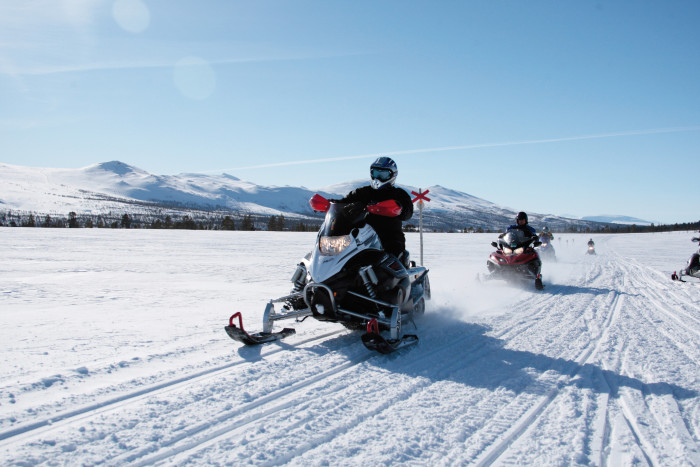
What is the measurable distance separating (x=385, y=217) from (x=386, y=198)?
0.23m

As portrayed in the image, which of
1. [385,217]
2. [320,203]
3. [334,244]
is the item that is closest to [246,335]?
[334,244]

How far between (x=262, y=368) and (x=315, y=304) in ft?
2.92

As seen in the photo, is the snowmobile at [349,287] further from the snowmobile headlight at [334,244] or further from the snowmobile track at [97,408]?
the snowmobile track at [97,408]

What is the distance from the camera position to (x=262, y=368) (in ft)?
12.4

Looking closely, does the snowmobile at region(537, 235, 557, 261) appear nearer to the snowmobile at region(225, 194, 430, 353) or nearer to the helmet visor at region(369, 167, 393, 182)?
the helmet visor at region(369, 167, 393, 182)

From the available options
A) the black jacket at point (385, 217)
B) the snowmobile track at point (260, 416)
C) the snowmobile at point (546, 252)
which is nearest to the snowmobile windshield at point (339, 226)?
the black jacket at point (385, 217)

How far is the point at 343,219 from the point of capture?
474cm

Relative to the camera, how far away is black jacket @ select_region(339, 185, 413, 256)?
535cm

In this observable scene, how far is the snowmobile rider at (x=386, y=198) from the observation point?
17.7ft

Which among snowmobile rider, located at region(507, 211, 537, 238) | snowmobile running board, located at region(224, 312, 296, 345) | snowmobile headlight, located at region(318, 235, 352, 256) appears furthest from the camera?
snowmobile rider, located at region(507, 211, 537, 238)

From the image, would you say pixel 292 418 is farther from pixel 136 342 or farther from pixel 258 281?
pixel 258 281

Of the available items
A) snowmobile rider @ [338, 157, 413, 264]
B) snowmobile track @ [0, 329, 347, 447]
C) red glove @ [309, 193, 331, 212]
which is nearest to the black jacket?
snowmobile rider @ [338, 157, 413, 264]

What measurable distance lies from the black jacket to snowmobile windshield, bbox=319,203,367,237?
1.32ft

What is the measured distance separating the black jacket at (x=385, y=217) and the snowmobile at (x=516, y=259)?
5600 mm
